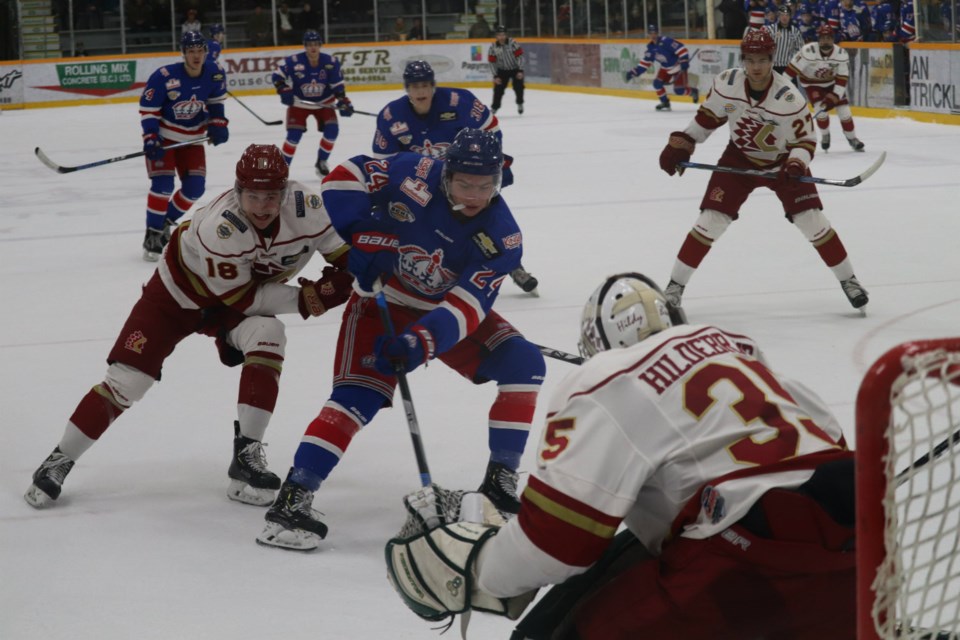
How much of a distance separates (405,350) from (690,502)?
1.33m

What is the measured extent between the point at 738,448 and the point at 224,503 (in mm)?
2152

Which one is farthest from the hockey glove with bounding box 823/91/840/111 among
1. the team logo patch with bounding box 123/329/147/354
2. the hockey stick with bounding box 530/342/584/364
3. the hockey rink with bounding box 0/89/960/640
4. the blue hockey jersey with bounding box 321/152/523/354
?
the team logo patch with bounding box 123/329/147/354

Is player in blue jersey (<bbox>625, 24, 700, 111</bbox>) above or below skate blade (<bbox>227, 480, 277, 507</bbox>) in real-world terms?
above

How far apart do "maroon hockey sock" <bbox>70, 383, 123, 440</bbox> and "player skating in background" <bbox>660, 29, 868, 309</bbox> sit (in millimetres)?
2500

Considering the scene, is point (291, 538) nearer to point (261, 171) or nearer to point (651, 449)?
point (261, 171)

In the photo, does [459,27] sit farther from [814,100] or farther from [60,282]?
[60,282]

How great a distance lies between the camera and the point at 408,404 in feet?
9.60

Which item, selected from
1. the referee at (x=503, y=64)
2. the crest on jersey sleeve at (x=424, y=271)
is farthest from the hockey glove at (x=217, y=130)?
the referee at (x=503, y=64)

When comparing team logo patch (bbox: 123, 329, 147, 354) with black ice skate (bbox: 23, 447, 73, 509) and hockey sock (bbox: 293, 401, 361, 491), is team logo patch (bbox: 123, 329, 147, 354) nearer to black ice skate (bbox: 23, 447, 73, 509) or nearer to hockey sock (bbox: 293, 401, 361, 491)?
black ice skate (bbox: 23, 447, 73, 509)

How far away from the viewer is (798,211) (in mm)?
5227

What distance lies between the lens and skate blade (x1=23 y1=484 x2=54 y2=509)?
3402 mm

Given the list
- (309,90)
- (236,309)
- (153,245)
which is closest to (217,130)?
(153,245)

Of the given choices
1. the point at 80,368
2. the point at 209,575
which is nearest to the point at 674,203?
the point at 80,368

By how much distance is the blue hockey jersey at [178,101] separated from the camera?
7234 mm
